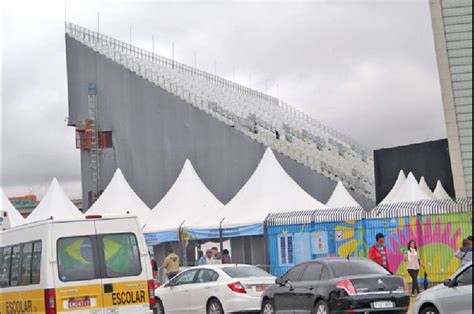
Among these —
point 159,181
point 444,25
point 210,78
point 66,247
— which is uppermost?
point 210,78

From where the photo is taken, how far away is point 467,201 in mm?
27109

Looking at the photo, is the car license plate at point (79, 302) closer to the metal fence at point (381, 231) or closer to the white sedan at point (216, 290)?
the white sedan at point (216, 290)

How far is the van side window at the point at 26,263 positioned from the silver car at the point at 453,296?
7.10 metres

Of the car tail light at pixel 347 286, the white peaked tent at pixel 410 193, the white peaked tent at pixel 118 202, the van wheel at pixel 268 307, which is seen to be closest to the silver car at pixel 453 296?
the car tail light at pixel 347 286

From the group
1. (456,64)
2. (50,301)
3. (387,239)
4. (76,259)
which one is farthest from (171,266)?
(456,64)

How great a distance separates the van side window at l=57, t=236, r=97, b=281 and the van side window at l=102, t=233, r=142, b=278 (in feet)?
0.88

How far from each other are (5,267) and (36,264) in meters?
2.05

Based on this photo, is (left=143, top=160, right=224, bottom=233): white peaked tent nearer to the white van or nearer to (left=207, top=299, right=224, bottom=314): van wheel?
(left=207, top=299, right=224, bottom=314): van wheel

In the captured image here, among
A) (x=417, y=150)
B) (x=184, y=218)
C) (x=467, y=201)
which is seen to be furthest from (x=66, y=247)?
(x=417, y=150)

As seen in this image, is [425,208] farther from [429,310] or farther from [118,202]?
[118,202]

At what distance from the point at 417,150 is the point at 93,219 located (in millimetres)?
37240

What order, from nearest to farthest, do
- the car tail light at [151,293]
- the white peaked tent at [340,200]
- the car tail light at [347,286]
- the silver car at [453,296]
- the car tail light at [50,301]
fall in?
the silver car at [453,296] → the car tail light at [50,301] → the car tail light at [151,293] → the car tail light at [347,286] → the white peaked tent at [340,200]

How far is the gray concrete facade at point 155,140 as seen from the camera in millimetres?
56500

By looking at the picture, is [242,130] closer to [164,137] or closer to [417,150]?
[164,137]
